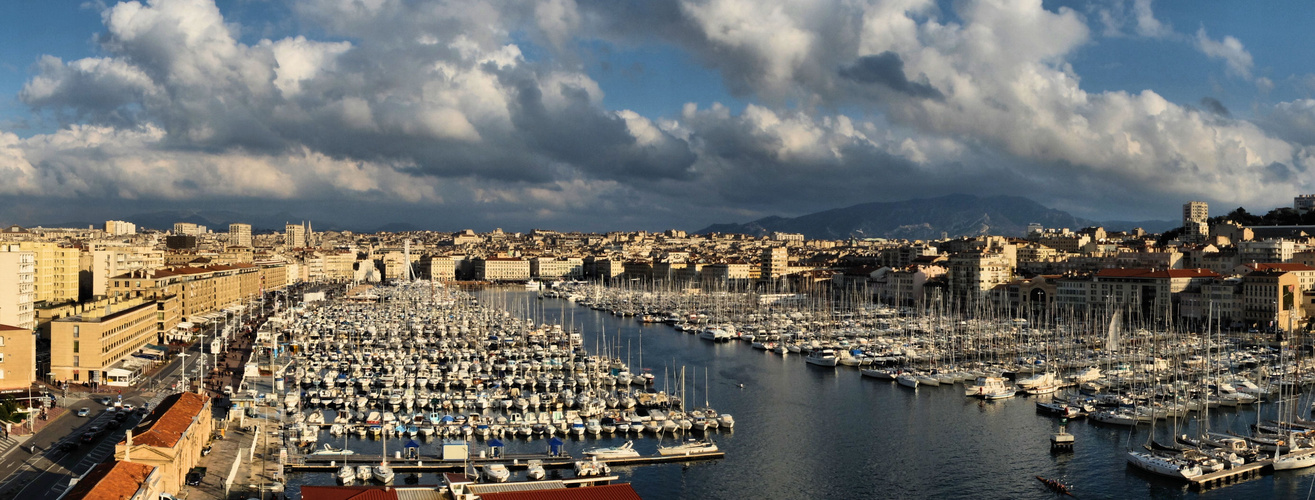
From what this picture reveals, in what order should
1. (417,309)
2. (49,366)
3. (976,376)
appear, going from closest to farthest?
(49,366), (976,376), (417,309)

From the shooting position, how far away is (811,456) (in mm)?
19594

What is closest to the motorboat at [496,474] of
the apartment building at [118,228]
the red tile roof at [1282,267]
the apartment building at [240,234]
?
the red tile roof at [1282,267]

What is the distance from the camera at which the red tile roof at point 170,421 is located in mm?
13273

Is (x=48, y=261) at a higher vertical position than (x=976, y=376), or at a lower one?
higher

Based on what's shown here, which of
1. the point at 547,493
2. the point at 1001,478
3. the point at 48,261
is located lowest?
the point at 1001,478

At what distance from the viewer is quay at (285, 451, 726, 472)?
17.5 meters

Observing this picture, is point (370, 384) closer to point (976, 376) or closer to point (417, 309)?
point (976, 376)

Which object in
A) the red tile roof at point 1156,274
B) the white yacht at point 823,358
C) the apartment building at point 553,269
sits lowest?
the white yacht at point 823,358

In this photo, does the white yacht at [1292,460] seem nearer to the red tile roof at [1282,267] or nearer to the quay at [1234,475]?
the quay at [1234,475]

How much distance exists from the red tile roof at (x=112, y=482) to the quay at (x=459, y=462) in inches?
198

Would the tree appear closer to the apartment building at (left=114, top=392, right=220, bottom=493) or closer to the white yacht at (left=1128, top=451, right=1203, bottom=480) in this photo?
the apartment building at (left=114, top=392, right=220, bottom=493)

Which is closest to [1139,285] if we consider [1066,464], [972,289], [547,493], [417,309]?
[972,289]

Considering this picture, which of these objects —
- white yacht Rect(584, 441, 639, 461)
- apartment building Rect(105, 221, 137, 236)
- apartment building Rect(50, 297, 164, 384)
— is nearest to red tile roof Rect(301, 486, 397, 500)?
white yacht Rect(584, 441, 639, 461)

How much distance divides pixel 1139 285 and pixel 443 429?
3711cm
